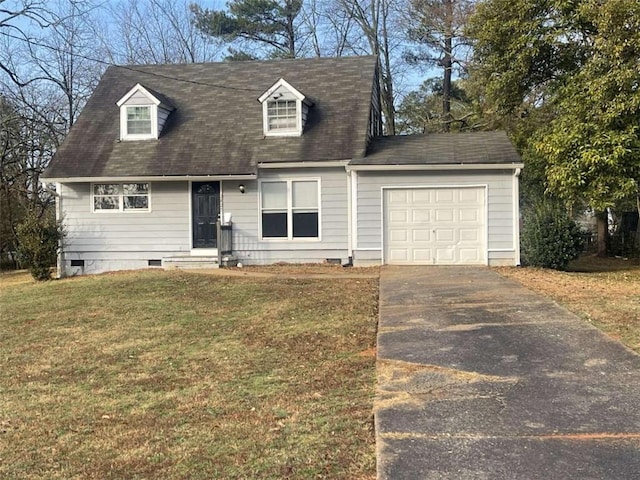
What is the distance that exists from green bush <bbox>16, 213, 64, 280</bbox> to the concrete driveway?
10387mm

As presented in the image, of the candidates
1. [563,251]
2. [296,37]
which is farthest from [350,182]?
[296,37]

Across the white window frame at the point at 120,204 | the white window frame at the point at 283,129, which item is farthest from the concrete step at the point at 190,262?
the white window frame at the point at 283,129

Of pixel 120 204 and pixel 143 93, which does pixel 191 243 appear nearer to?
pixel 120 204

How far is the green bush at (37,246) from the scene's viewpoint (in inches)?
587

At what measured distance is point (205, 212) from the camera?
16.1m

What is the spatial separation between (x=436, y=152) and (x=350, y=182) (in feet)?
7.67

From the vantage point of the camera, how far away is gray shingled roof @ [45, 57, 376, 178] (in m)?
15.7

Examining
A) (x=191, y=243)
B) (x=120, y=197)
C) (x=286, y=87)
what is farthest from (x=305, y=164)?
(x=120, y=197)

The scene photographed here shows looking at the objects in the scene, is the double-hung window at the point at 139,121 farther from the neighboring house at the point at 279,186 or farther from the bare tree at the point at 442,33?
the bare tree at the point at 442,33

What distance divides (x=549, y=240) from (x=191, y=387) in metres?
11.6

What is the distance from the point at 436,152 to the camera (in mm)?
15117

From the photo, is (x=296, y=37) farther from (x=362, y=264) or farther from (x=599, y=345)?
(x=599, y=345)

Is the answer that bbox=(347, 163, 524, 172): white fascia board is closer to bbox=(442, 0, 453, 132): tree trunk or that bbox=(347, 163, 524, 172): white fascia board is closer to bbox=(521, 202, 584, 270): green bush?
bbox=(521, 202, 584, 270): green bush

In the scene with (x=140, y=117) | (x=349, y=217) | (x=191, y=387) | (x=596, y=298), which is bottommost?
(x=191, y=387)
